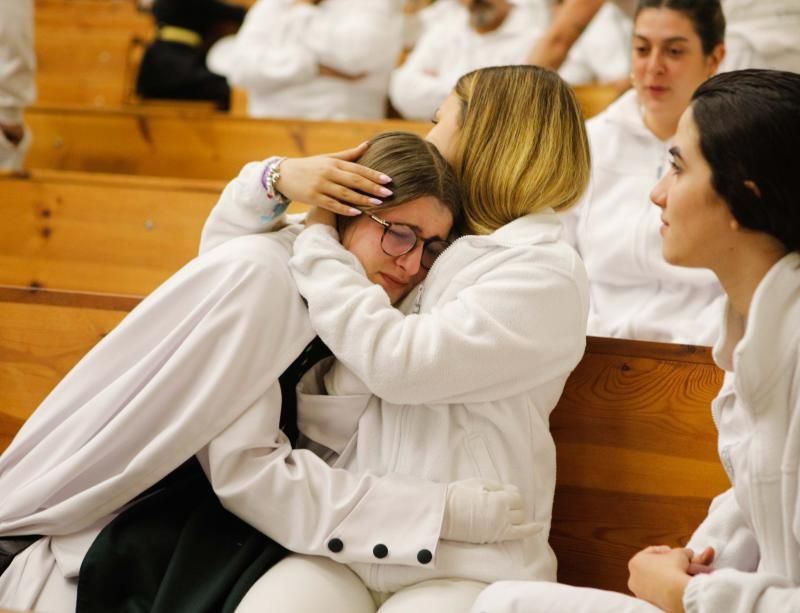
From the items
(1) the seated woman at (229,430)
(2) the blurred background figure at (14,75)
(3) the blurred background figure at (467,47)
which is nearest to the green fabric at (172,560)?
(1) the seated woman at (229,430)

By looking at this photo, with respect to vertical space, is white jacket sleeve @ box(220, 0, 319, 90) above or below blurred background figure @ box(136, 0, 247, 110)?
above

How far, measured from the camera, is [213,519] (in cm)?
154

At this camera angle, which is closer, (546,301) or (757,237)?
(757,237)

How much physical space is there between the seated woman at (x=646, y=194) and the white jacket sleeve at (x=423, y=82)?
4.44 ft

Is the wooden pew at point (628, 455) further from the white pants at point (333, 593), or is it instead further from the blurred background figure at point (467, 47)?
the blurred background figure at point (467, 47)

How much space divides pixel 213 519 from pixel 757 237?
2.85ft

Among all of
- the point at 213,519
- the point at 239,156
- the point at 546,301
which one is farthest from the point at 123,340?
the point at 239,156

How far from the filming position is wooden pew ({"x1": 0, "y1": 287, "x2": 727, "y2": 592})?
5.71 ft

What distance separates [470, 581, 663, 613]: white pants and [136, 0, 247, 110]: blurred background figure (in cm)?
415

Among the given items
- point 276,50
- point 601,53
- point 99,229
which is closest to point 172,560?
point 99,229

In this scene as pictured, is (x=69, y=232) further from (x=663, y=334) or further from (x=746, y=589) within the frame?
(x=746, y=589)

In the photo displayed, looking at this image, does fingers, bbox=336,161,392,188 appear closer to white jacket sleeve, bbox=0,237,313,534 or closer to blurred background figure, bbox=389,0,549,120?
white jacket sleeve, bbox=0,237,313,534

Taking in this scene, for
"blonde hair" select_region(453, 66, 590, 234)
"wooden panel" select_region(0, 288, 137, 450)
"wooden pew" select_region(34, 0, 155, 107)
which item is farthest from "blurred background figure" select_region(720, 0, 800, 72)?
"wooden pew" select_region(34, 0, 155, 107)

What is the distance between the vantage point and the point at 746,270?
1.26m
